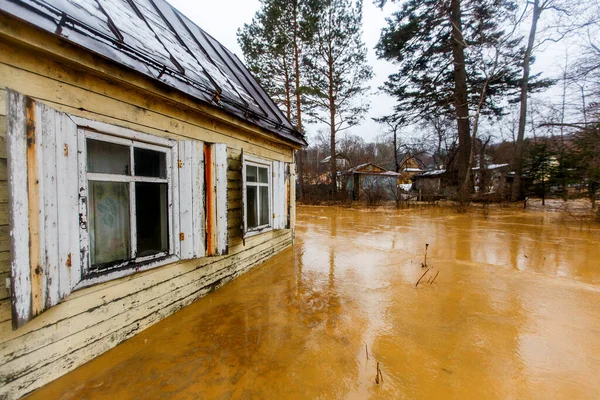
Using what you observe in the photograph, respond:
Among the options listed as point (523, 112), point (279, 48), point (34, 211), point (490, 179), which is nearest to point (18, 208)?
point (34, 211)

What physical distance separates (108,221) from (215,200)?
1148 millimetres

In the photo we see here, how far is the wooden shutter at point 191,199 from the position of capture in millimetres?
3002

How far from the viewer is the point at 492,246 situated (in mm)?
6805

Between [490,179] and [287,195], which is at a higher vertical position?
[490,179]

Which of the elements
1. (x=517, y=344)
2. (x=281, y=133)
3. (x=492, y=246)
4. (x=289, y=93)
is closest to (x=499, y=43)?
(x=289, y=93)

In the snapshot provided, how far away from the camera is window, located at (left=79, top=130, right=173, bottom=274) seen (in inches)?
92.6

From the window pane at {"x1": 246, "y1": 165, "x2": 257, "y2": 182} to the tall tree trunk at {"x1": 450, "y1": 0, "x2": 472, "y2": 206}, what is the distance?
13.9 metres

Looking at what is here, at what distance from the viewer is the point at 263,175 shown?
508 cm

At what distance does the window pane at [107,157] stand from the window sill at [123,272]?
0.91 metres

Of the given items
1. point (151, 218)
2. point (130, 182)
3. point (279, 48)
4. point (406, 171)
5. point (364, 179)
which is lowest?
point (151, 218)

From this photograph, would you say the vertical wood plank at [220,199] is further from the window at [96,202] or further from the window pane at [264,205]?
the window pane at [264,205]

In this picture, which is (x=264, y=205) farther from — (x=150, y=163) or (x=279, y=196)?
(x=150, y=163)

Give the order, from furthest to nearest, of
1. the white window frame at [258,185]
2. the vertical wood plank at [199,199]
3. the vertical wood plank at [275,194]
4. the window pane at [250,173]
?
the vertical wood plank at [275,194] < the window pane at [250,173] < the white window frame at [258,185] < the vertical wood plank at [199,199]

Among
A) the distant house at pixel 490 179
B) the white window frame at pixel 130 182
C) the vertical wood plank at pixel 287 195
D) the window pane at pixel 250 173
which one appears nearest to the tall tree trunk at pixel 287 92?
the distant house at pixel 490 179
